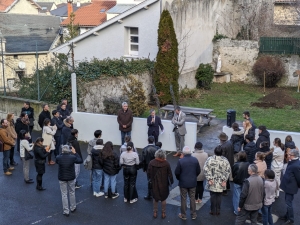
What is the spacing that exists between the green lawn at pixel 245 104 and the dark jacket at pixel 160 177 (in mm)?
8493

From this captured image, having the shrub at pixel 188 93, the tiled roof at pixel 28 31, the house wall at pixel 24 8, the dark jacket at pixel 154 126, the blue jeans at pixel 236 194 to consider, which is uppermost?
the house wall at pixel 24 8

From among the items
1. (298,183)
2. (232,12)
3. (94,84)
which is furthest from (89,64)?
(232,12)

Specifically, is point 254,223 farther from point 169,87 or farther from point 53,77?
point 169,87

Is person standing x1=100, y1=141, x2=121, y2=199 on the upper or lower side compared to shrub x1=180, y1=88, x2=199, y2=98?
lower

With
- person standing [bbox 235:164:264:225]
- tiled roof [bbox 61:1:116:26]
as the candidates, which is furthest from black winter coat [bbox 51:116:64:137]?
tiled roof [bbox 61:1:116:26]

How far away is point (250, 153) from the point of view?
9.90 metres

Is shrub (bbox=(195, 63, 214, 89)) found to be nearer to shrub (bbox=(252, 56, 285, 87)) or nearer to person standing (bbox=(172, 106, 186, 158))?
shrub (bbox=(252, 56, 285, 87))

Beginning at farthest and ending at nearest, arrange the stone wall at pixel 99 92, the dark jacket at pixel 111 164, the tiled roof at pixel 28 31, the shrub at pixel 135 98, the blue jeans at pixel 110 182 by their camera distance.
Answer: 1. the tiled roof at pixel 28 31
2. the shrub at pixel 135 98
3. the stone wall at pixel 99 92
4. the blue jeans at pixel 110 182
5. the dark jacket at pixel 111 164

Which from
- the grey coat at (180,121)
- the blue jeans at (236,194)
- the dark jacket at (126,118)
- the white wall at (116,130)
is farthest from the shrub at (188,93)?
the blue jeans at (236,194)

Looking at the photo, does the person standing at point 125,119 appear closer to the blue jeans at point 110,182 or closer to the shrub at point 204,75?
the blue jeans at point 110,182

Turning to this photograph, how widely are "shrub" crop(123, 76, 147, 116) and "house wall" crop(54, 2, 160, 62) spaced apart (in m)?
4.60

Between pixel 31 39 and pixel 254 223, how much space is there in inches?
1317

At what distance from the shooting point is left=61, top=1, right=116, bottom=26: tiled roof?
46188 millimetres

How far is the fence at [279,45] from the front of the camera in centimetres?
2584
